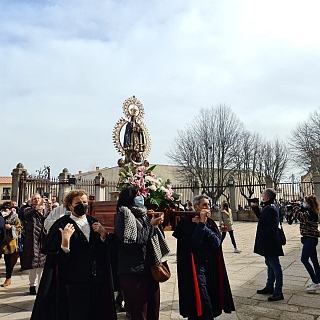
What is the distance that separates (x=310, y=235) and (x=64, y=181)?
53.5 ft

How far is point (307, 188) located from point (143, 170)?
20363 millimetres

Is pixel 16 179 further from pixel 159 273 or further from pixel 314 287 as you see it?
pixel 159 273

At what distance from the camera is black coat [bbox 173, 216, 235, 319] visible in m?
3.68

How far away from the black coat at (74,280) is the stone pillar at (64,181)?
55.2 ft

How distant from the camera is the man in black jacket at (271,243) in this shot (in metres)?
5.21

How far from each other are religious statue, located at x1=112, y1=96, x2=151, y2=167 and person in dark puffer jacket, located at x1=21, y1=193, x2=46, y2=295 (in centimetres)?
242

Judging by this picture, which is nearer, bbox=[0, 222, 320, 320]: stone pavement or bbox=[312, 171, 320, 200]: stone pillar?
bbox=[0, 222, 320, 320]: stone pavement

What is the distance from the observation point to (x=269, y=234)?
5344 millimetres

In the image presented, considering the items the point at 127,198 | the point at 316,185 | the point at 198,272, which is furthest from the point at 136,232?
the point at 316,185

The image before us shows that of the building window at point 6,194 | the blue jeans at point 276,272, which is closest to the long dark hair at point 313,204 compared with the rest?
the blue jeans at point 276,272

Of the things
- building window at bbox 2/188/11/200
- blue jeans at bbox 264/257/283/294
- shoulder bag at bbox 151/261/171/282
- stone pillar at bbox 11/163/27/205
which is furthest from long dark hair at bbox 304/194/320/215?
building window at bbox 2/188/11/200

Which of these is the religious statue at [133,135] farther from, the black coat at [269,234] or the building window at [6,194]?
the building window at [6,194]

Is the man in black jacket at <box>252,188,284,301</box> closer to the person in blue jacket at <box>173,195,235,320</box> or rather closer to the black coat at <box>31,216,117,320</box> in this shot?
the person in blue jacket at <box>173,195,235,320</box>

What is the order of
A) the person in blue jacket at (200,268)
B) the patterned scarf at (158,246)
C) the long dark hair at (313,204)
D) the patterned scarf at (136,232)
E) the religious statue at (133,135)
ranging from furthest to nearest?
the religious statue at (133,135)
the long dark hair at (313,204)
the person in blue jacket at (200,268)
the patterned scarf at (158,246)
the patterned scarf at (136,232)
